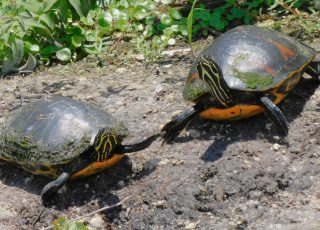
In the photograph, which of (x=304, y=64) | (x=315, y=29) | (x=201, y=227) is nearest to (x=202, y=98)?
(x=304, y=64)

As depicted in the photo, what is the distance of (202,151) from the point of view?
4.39 metres

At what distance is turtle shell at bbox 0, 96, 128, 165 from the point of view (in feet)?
13.6

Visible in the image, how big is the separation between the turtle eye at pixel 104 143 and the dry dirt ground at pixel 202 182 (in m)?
0.19

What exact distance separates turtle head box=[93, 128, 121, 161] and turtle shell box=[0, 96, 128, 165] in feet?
0.17

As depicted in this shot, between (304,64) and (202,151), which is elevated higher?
(304,64)

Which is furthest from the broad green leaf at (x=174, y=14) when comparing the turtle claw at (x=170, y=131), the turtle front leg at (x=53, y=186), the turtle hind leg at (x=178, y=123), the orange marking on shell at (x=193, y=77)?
→ the turtle front leg at (x=53, y=186)

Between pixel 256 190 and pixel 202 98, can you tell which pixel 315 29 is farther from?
pixel 256 190

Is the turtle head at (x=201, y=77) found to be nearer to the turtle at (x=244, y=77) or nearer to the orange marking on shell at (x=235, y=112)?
the turtle at (x=244, y=77)

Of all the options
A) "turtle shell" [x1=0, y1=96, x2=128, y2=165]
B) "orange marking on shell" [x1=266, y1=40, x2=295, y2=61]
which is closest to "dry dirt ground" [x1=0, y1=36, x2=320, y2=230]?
"turtle shell" [x1=0, y1=96, x2=128, y2=165]

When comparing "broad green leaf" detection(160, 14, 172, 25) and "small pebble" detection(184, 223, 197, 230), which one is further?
"broad green leaf" detection(160, 14, 172, 25)

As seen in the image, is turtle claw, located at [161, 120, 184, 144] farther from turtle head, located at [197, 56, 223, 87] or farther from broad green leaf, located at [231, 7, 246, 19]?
broad green leaf, located at [231, 7, 246, 19]

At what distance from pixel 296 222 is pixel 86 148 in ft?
4.33

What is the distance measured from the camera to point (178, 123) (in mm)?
4547

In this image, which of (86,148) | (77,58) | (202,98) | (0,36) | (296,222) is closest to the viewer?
(296,222)
